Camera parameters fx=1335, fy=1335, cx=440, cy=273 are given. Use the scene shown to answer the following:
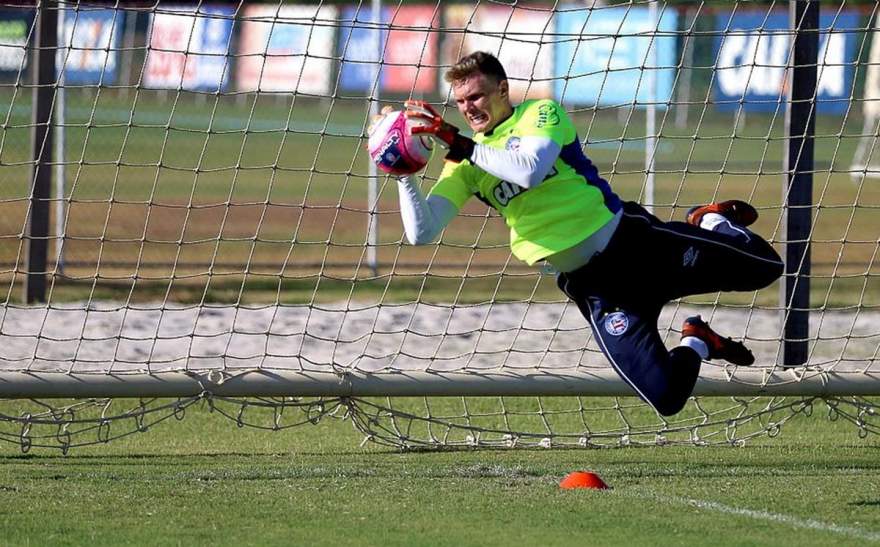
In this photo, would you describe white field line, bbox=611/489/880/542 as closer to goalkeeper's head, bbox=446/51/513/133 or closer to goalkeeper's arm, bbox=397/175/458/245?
goalkeeper's arm, bbox=397/175/458/245

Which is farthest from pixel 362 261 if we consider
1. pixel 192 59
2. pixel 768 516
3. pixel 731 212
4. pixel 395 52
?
pixel 395 52

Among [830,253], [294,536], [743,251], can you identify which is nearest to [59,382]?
[294,536]

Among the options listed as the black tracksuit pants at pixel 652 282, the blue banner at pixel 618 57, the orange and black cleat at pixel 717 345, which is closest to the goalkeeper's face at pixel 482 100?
the black tracksuit pants at pixel 652 282

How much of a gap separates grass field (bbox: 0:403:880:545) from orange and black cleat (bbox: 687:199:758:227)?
1.21 m

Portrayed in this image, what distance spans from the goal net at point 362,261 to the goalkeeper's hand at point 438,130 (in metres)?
0.90

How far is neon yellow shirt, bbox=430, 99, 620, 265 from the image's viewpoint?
5.59 metres

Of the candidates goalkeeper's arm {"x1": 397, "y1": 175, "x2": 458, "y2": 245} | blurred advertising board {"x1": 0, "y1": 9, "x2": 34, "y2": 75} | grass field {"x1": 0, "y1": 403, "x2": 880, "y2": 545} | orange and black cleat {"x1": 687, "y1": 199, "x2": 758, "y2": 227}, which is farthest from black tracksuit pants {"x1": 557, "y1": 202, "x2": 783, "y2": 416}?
blurred advertising board {"x1": 0, "y1": 9, "x2": 34, "y2": 75}

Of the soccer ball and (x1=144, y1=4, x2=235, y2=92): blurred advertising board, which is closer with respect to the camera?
the soccer ball

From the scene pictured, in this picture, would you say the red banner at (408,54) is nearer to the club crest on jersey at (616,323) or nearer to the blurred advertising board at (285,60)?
the blurred advertising board at (285,60)

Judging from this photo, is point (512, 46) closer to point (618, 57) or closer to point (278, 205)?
point (618, 57)

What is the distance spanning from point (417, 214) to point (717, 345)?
4.97ft

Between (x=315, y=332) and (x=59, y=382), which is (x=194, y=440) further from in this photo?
(x=315, y=332)

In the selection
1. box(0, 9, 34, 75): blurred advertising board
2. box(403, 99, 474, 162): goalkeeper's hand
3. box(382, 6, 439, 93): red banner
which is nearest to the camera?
box(403, 99, 474, 162): goalkeeper's hand

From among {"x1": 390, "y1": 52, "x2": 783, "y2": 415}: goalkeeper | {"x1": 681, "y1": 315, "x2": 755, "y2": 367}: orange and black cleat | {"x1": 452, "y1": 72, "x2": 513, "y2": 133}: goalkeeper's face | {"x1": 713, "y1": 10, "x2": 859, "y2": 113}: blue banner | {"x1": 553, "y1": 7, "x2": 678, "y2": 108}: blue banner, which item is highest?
{"x1": 713, "y1": 10, "x2": 859, "y2": 113}: blue banner
